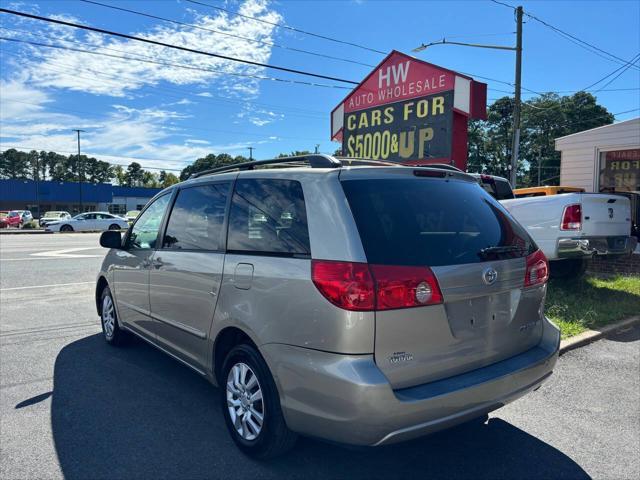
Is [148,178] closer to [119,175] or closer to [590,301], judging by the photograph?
[119,175]

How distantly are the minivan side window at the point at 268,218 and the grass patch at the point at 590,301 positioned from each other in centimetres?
419

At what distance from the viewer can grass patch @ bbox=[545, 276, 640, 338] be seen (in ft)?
20.0

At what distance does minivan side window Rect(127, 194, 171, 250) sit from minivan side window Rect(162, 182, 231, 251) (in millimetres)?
268

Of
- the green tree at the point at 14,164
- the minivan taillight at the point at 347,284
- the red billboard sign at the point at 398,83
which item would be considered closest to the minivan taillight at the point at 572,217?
the red billboard sign at the point at 398,83

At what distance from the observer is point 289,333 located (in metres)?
2.57

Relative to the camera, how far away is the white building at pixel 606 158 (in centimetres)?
1255

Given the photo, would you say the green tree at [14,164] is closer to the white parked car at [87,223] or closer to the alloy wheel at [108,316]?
the white parked car at [87,223]

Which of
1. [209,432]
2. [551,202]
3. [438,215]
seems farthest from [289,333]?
[551,202]

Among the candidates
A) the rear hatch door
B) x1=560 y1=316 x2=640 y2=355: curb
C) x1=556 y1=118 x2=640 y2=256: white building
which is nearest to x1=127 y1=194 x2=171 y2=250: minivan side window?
the rear hatch door

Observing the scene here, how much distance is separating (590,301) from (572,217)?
1259 millimetres

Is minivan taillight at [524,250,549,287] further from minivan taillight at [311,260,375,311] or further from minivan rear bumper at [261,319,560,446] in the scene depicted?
minivan taillight at [311,260,375,311]

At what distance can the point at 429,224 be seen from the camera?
2.74 meters

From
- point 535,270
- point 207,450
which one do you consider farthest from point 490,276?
point 207,450

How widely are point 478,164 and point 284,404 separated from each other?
208ft
